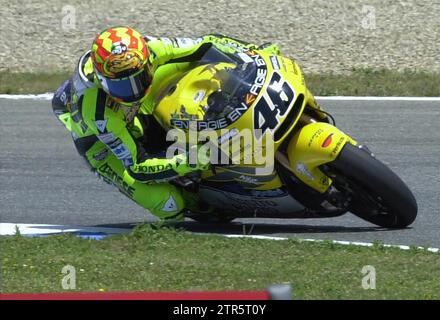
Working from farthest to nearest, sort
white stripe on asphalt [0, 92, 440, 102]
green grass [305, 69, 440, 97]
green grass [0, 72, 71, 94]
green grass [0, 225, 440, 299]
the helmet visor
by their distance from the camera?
1. green grass [0, 72, 71, 94]
2. green grass [305, 69, 440, 97]
3. white stripe on asphalt [0, 92, 440, 102]
4. the helmet visor
5. green grass [0, 225, 440, 299]

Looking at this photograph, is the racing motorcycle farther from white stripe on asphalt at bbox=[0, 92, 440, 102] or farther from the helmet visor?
white stripe on asphalt at bbox=[0, 92, 440, 102]

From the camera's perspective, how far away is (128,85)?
6805mm

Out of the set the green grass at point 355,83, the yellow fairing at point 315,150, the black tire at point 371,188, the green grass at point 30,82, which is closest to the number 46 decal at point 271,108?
the yellow fairing at point 315,150

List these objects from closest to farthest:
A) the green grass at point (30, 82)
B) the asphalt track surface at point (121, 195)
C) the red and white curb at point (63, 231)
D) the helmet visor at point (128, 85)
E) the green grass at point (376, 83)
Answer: the helmet visor at point (128, 85), the red and white curb at point (63, 231), the asphalt track surface at point (121, 195), the green grass at point (376, 83), the green grass at point (30, 82)

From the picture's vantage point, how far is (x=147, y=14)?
14.6 m

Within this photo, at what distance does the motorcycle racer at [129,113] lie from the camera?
679 centimetres

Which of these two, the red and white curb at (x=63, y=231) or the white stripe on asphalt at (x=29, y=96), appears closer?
the red and white curb at (x=63, y=231)

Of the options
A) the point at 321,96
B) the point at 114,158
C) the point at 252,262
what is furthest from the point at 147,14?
the point at 252,262

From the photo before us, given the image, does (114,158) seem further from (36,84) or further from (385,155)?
(36,84)

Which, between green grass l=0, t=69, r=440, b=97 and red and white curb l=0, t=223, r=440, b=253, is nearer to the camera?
red and white curb l=0, t=223, r=440, b=253

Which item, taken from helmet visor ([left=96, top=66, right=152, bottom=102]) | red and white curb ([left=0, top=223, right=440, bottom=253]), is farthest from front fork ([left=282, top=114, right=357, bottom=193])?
helmet visor ([left=96, top=66, right=152, bottom=102])

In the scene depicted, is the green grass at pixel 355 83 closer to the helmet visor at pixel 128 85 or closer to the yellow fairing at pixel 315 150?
the yellow fairing at pixel 315 150

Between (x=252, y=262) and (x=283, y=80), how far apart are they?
116 centimetres

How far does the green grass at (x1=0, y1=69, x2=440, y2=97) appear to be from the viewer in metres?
11.9
